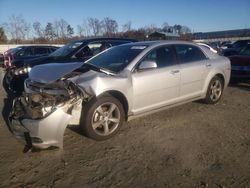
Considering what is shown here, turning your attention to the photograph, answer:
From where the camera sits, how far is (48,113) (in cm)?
376

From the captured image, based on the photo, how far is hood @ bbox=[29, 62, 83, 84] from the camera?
4.30 meters

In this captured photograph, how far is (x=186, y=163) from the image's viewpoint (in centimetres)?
360

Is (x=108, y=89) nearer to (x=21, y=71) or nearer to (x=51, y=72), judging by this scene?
(x=51, y=72)

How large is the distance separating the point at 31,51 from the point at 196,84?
1265 cm

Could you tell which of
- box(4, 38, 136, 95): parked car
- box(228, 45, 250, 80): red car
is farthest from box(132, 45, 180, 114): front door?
box(228, 45, 250, 80): red car

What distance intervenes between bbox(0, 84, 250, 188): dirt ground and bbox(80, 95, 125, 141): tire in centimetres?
16

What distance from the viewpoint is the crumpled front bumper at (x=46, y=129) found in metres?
3.71

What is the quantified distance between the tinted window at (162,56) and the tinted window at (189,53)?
237 millimetres

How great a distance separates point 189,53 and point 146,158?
3.02m

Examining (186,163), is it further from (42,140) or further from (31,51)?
(31,51)

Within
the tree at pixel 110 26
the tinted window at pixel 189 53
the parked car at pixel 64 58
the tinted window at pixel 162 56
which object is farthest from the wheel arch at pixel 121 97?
the tree at pixel 110 26

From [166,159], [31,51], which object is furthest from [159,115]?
[31,51]

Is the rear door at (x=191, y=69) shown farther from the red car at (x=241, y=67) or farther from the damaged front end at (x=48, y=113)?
the red car at (x=241, y=67)

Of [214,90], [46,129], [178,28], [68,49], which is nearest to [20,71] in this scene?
[68,49]
